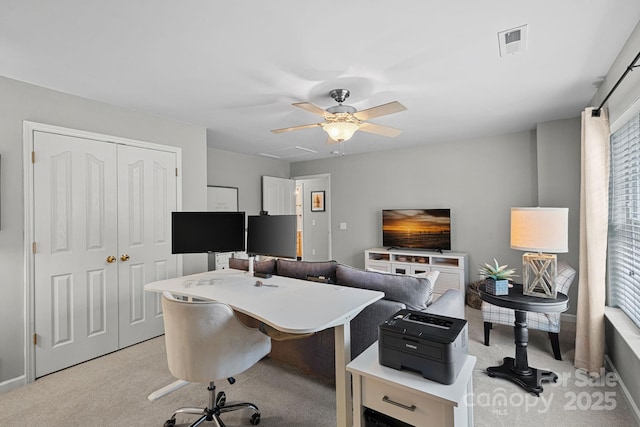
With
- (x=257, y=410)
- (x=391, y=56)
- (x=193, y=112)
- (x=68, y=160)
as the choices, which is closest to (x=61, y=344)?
(x=68, y=160)

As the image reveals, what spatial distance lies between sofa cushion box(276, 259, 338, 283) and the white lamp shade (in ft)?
4.90

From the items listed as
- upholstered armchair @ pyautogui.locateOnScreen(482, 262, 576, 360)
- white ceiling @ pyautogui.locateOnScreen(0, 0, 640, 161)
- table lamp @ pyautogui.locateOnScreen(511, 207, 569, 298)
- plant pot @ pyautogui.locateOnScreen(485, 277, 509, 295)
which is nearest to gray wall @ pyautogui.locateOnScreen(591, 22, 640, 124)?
white ceiling @ pyautogui.locateOnScreen(0, 0, 640, 161)

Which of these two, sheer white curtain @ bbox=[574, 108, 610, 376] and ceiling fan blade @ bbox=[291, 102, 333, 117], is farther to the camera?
sheer white curtain @ bbox=[574, 108, 610, 376]

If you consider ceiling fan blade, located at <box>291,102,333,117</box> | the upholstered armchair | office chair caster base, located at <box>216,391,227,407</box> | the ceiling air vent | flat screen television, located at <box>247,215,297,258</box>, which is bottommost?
office chair caster base, located at <box>216,391,227,407</box>

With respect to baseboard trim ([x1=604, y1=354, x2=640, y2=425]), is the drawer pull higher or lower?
higher

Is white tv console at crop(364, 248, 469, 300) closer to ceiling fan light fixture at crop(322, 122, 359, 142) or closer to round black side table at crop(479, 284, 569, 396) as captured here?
round black side table at crop(479, 284, 569, 396)

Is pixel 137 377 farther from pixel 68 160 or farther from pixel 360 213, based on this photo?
pixel 360 213

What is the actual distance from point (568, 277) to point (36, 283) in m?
4.59

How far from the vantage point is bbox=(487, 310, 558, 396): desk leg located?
235 centimetres

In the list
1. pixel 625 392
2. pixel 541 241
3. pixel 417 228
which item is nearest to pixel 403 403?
pixel 541 241

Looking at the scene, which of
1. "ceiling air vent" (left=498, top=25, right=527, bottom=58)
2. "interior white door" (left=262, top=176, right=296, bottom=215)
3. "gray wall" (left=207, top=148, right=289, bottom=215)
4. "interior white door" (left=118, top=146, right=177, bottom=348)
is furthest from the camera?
"interior white door" (left=262, top=176, right=296, bottom=215)

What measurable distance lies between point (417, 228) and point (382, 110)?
10.0 feet

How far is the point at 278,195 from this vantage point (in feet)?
20.2

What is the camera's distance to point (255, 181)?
19.1ft
